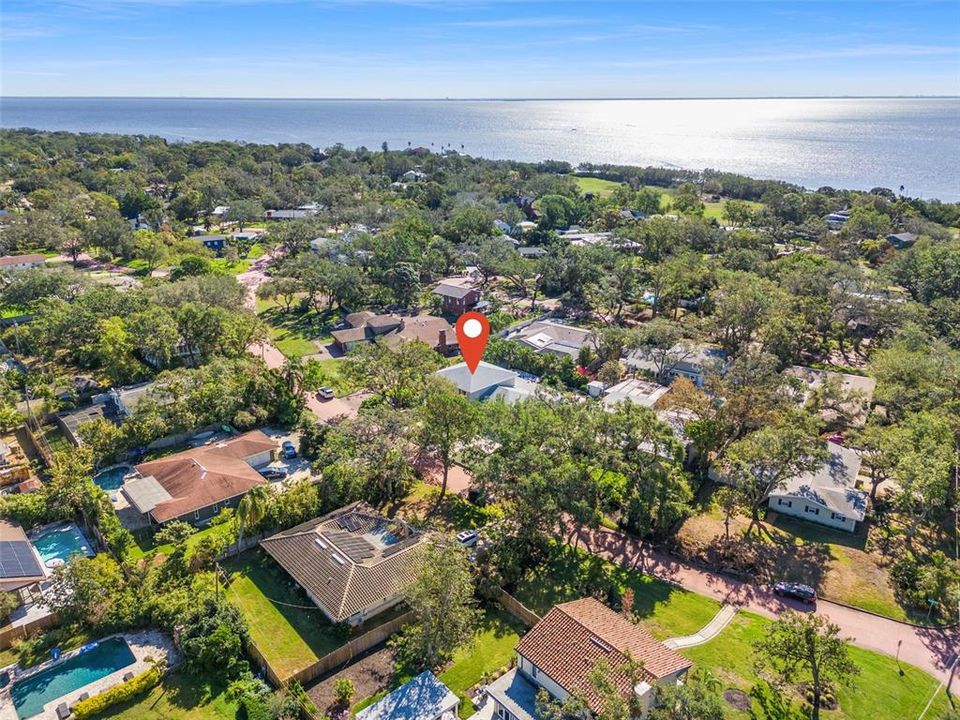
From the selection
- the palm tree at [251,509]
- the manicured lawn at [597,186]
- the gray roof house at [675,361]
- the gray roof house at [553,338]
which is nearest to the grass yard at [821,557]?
the gray roof house at [675,361]

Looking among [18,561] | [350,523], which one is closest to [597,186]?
[350,523]

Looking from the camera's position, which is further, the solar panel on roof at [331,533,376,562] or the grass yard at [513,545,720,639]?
the solar panel on roof at [331,533,376,562]

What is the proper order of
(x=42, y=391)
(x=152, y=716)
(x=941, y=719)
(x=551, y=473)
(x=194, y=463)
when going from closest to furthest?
A: (x=941, y=719)
(x=152, y=716)
(x=551, y=473)
(x=194, y=463)
(x=42, y=391)

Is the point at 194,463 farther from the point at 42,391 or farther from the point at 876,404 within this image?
the point at 876,404

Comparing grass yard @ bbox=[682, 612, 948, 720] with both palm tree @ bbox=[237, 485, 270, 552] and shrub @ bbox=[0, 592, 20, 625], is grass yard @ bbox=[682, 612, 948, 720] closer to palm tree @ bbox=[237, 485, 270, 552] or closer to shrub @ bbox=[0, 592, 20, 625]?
palm tree @ bbox=[237, 485, 270, 552]

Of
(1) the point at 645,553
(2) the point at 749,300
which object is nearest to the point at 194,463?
(1) the point at 645,553

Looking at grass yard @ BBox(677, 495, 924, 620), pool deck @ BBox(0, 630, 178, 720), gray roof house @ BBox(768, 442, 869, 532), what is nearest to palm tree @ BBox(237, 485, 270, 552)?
pool deck @ BBox(0, 630, 178, 720)
